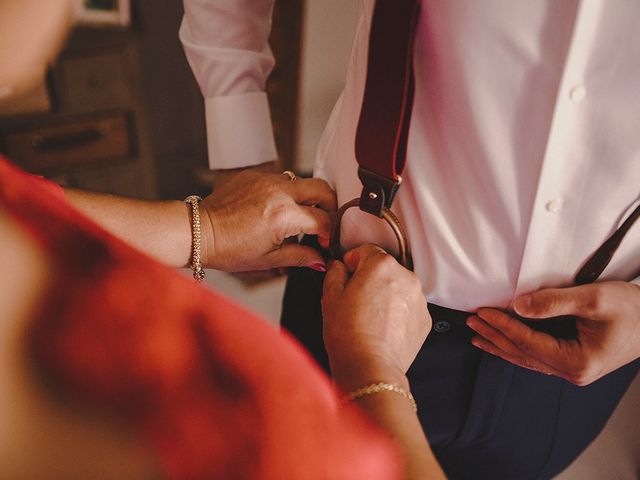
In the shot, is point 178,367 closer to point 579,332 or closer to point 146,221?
point 146,221

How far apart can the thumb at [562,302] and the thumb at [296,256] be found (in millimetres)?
286

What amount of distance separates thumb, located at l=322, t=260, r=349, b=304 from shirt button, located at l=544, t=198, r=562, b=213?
0.24 meters

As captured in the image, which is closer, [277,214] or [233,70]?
[277,214]

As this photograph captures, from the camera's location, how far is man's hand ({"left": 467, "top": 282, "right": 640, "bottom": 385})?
620 mm

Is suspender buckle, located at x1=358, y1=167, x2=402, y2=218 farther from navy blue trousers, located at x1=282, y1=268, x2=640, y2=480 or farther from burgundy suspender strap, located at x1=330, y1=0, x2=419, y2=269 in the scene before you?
navy blue trousers, located at x1=282, y1=268, x2=640, y2=480

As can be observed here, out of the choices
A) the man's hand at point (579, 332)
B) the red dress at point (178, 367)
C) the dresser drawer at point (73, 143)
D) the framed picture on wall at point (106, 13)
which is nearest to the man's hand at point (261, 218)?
the man's hand at point (579, 332)

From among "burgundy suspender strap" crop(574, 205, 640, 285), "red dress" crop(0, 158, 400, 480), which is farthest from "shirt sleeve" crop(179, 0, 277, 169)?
"red dress" crop(0, 158, 400, 480)

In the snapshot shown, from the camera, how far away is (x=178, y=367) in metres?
0.20

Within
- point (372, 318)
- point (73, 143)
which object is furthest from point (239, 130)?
point (73, 143)

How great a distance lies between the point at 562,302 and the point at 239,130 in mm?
541

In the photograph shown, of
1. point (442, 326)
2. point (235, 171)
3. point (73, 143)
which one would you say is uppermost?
point (235, 171)

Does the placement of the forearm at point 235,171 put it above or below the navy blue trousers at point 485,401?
above

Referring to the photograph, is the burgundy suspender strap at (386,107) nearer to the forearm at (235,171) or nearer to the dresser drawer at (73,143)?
the forearm at (235,171)

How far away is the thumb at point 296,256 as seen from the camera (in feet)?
2.44
